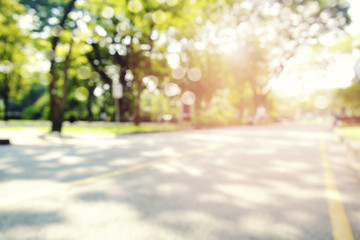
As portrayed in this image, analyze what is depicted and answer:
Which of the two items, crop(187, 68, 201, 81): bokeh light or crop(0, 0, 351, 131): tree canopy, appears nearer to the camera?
crop(0, 0, 351, 131): tree canopy

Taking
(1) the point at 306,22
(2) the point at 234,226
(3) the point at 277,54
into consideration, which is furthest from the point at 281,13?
(2) the point at 234,226

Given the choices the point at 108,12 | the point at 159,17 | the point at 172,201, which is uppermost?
the point at 108,12

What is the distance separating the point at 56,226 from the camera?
264 cm

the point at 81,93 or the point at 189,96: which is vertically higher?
the point at 81,93

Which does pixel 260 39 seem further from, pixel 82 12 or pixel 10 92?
pixel 10 92

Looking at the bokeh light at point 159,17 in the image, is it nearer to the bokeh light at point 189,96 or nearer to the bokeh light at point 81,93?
the bokeh light at point 189,96

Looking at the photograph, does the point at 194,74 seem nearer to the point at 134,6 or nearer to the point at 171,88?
the point at 171,88

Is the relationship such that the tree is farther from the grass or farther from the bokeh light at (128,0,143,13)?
the grass

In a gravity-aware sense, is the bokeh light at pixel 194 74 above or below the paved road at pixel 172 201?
above

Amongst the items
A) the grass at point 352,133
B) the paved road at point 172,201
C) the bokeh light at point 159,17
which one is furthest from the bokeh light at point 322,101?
the paved road at point 172,201

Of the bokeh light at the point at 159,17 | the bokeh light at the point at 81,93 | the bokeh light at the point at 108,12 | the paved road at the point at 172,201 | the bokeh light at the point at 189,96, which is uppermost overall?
the bokeh light at the point at 108,12

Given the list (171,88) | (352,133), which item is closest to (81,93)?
(171,88)

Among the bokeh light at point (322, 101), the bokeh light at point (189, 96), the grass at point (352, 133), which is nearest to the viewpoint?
the grass at point (352, 133)

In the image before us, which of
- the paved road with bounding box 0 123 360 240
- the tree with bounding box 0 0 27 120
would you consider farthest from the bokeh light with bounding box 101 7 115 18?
the paved road with bounding box 0 123 360 240
